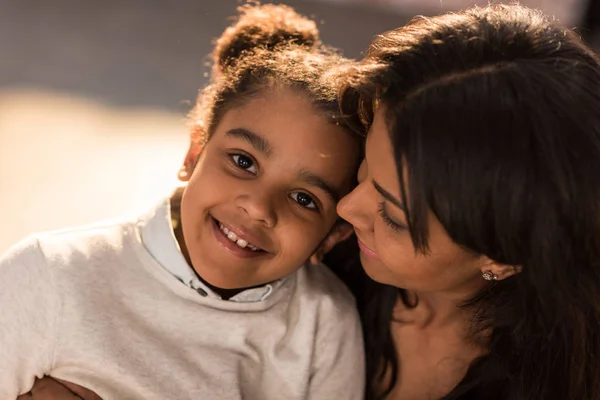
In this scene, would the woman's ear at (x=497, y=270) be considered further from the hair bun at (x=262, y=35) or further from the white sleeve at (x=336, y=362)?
the hair bun at (x=262, y=35)

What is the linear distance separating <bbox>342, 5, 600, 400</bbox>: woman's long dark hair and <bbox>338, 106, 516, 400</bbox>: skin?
A: 0.03 meters

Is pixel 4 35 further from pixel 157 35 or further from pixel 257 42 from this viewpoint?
pixel 257 42

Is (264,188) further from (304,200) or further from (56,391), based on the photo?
(56,391)

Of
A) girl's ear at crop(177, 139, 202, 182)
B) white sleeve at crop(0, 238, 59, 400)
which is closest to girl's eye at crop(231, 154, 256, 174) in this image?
girl's ear at crop(177, 139, 202, 182)

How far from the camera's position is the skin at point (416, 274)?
3.22ft

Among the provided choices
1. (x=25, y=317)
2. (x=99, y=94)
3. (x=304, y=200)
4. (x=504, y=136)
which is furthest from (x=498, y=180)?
(x=99, y=94)

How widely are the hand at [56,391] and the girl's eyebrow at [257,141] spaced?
0.42m

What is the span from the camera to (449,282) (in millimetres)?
1088

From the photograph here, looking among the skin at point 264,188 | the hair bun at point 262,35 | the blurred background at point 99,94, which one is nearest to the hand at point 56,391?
the skin at point 264,188

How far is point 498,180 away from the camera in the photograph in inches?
35.5

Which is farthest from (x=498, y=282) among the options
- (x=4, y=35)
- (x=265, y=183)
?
(x=4, y=35)

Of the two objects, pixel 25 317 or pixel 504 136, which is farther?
pixel 25 317

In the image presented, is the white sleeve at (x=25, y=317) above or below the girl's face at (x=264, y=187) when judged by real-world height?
below

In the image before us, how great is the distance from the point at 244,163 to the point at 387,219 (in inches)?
9.2
